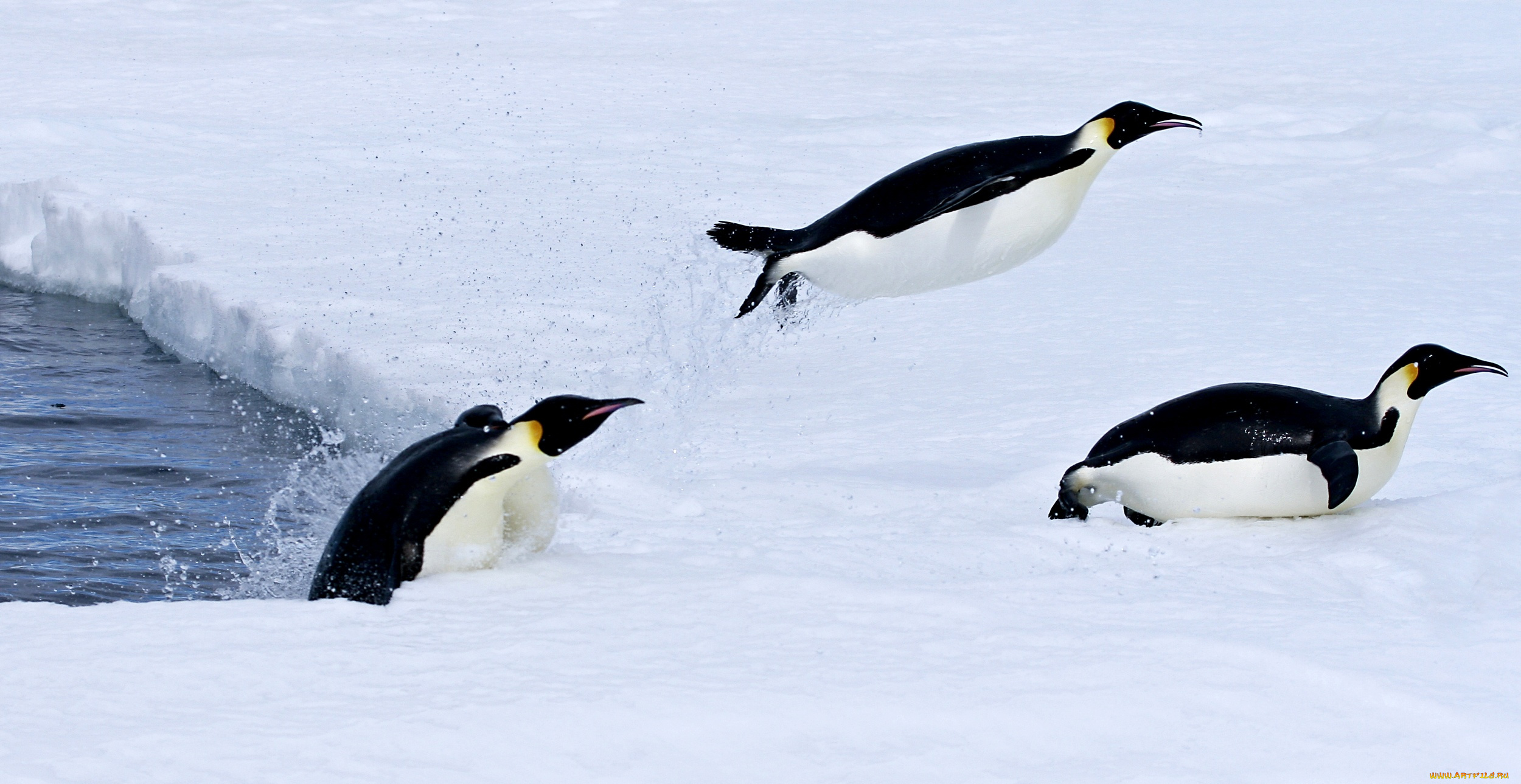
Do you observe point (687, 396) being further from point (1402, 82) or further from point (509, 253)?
point (1402, 82)

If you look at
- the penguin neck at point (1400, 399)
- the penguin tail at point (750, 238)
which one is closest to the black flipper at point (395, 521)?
the penguin tail at point (750, 238)

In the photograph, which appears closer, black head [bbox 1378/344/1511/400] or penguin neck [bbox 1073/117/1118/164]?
black head [bbox 1378/344/1511/400]

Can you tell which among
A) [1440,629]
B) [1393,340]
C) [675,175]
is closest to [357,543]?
[1440,629]

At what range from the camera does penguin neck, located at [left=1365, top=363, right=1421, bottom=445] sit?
294 cm

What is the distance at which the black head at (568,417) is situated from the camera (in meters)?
2.47

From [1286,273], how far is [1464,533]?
2979 mm

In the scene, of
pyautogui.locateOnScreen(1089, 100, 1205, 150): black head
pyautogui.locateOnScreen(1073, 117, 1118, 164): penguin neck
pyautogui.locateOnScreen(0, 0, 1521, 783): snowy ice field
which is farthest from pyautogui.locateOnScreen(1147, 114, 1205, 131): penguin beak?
pyautogui.locateOnScreen(0, 0, 1521, 783): snowy ice field

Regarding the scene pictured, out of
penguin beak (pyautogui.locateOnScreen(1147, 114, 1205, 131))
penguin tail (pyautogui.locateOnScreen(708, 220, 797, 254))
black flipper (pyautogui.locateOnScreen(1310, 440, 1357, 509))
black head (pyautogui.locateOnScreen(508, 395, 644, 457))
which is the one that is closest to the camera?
black head (pyautogui.locateOnScreen(508, 395, 644, 457))

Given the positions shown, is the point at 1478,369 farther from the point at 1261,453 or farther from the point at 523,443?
the point at 523,443

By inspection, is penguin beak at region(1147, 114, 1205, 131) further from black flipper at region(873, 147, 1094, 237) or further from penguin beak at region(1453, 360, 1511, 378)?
penguin beak at region(1453, 360, 1511, 378)

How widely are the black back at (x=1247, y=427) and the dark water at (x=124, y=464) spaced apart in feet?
6.60

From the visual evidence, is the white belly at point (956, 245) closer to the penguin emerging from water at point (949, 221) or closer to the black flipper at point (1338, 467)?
the penguin emerging from water at point (949, 221)

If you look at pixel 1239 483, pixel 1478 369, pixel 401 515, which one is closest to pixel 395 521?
pixel 401 515

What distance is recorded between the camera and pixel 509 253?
597cm
